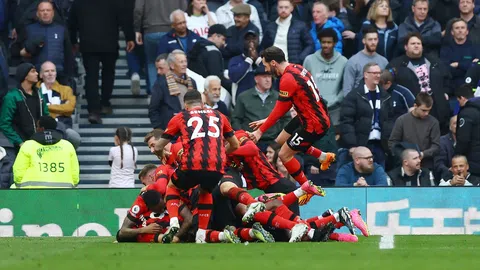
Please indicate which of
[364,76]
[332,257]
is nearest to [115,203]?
[364,76]

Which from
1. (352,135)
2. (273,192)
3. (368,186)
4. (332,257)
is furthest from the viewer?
(352,135)

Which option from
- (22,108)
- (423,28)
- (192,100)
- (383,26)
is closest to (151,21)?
(22,108)

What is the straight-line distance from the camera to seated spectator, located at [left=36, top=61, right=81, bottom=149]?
21.2 metres

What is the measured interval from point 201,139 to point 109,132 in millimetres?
7413

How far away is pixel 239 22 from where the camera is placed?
21953mm

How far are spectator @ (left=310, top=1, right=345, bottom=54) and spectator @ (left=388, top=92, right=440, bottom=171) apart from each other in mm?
2139

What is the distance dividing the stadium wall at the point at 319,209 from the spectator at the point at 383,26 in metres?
4.47

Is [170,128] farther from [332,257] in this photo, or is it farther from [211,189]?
[332,257]

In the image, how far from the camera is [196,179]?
1523 cm

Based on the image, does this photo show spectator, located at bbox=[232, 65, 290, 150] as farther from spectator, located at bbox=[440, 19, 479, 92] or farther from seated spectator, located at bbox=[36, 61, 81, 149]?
spectator, located at bbox=[440, 19, 479, 92]

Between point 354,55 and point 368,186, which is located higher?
point 354,55

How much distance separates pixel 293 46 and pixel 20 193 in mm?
5777

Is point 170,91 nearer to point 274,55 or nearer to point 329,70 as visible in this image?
point 329,70

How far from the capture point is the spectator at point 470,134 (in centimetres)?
2008
